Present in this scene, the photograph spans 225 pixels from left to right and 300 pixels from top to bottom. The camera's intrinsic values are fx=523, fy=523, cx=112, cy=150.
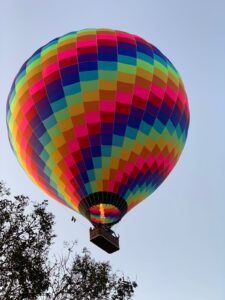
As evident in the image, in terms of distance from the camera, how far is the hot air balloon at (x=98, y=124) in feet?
86.1

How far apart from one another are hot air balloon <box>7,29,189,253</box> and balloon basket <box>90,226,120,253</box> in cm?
5

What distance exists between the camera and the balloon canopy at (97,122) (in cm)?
2628

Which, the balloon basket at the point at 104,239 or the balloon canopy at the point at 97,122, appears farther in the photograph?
the balloon canopy at the point at 97,122

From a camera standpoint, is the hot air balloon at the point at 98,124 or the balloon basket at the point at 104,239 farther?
the hot air balloon at the point at 98,124

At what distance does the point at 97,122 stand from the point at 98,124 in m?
0.12

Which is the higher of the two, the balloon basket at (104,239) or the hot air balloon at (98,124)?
the hot air balloon at (98,124)

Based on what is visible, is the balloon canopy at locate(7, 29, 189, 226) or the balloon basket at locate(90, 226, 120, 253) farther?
the balloon canopy at locate(7, 29, 189, 226)

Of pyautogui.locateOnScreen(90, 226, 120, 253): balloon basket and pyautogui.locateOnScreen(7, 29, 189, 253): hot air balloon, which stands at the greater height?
pyautogui.locateOnScreen(7, 29, 189, 253): hot air balloon

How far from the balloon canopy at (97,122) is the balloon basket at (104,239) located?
807mm

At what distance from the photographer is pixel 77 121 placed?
2669cm

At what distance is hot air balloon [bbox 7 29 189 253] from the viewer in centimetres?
2623

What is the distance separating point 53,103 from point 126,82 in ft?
13.0

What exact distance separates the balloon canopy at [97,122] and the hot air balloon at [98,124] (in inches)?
2.0

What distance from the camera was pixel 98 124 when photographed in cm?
2658
